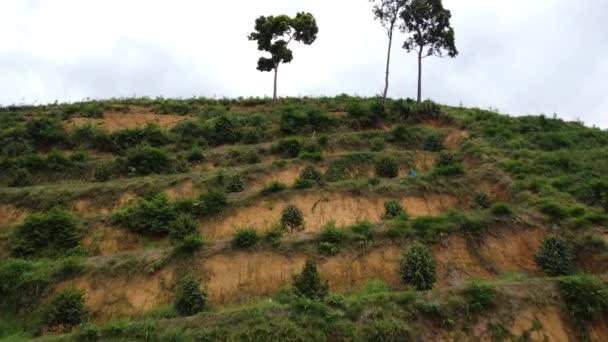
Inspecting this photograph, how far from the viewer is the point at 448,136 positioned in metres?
29.8

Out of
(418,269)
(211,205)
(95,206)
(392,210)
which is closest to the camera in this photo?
(418,269)

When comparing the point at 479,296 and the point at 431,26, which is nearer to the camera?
the point at 479,296

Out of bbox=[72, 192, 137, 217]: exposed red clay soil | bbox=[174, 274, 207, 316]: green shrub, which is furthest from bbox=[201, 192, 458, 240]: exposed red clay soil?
bbox=[174, 274, 207, 316]: green shrub

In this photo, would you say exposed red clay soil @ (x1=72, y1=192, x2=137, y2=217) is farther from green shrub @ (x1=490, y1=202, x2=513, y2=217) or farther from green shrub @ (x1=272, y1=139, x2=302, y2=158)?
green shrub @ (x1=490, y1=202, x2=513, y2=217)

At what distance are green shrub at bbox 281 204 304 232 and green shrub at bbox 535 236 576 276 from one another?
787cm

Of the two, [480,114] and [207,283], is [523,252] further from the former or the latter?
[480,114]

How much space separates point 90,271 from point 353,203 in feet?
31.7

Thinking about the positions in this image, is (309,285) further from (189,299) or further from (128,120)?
(128,120)

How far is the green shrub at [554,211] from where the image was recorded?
19136mm

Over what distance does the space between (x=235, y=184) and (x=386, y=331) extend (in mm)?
10755

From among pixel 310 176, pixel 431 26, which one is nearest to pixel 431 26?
pixel 431 26

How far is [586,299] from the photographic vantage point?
1511 cm

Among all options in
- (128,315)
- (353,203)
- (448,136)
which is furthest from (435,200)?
(128,315)

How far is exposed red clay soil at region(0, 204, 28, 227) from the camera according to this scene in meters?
22.0
